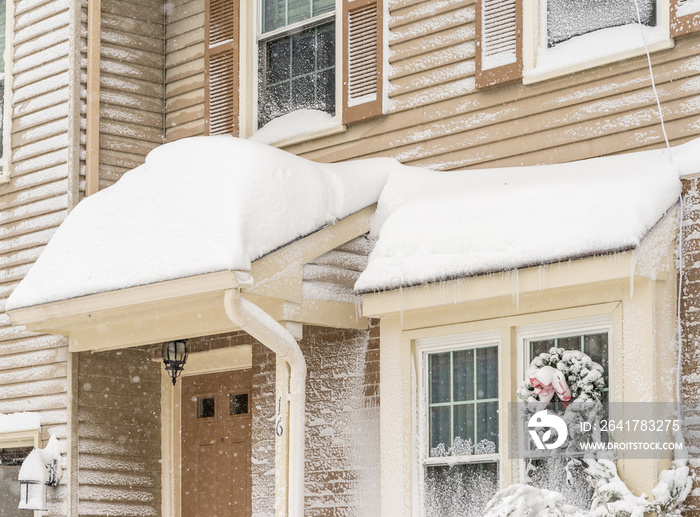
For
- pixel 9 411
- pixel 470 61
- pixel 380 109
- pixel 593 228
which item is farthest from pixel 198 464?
pixel 593 228

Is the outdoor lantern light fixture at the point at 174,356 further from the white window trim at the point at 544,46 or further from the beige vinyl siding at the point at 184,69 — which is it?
the white window trim at the point at 544,46

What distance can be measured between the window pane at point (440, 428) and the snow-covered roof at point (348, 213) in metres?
0.90

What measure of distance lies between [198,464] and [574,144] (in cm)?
441

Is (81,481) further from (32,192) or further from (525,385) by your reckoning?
(525,385)

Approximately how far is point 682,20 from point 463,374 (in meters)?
2.56

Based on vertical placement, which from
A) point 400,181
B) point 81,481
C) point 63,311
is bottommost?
point 81,481

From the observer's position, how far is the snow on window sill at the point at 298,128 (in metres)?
8.94

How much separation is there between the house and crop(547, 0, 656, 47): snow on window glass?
2cm

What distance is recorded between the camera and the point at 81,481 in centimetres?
923

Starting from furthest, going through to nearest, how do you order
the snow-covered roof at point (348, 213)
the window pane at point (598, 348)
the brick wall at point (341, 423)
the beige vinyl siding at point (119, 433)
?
the beige vinyl siding at point (119, 433), the brick wall at point (341, 423), the window pane at point (598, 348), the snow-covered roof at point (348, 213)

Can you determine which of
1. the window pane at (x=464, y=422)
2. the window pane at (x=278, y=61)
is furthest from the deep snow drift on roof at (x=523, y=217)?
the window pane at (x=278, y=61)

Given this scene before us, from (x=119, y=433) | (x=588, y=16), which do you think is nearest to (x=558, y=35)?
(x=588, y=16)

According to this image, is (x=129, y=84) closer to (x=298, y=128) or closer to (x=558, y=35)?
(x=298, y=128)

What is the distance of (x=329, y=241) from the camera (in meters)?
7.63
